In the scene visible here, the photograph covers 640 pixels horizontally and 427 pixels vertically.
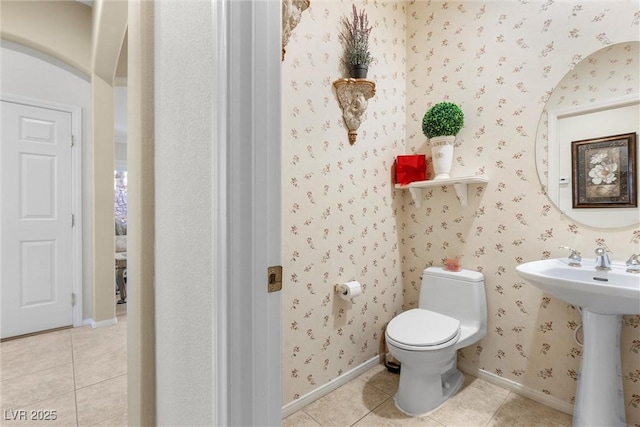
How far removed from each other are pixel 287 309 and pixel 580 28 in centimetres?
215

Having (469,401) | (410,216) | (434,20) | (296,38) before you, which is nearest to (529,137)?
(410,216)

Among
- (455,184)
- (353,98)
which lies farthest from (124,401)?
(455,184)

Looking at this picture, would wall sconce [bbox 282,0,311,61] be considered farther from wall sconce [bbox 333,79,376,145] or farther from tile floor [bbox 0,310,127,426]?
tile floor [bbox 0,310,127,426]

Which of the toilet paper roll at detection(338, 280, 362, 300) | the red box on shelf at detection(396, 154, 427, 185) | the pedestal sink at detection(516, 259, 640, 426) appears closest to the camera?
the pedestal sink at detection(516, 259, 640, 426)

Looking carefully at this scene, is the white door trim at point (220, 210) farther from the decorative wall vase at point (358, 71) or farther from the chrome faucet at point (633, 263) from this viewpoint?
the chrome faucet at point (633, 263)

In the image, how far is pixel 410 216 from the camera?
2418 mm

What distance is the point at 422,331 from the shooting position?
171 cm

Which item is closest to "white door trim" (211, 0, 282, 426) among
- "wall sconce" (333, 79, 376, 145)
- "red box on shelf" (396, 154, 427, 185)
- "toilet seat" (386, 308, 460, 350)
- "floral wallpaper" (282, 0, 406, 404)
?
"floral wallpaper" (282, 0, 406, 404)

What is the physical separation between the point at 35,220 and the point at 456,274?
3506 millimetres

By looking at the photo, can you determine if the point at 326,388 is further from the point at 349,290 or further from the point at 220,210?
the point at 220,210

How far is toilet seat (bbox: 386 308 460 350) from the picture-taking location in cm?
160

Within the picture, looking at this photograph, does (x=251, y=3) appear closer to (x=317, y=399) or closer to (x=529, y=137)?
(x=529, y=137)

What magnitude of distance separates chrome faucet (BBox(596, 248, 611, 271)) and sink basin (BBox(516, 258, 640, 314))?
0.02 meters

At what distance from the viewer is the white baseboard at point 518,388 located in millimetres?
1730
